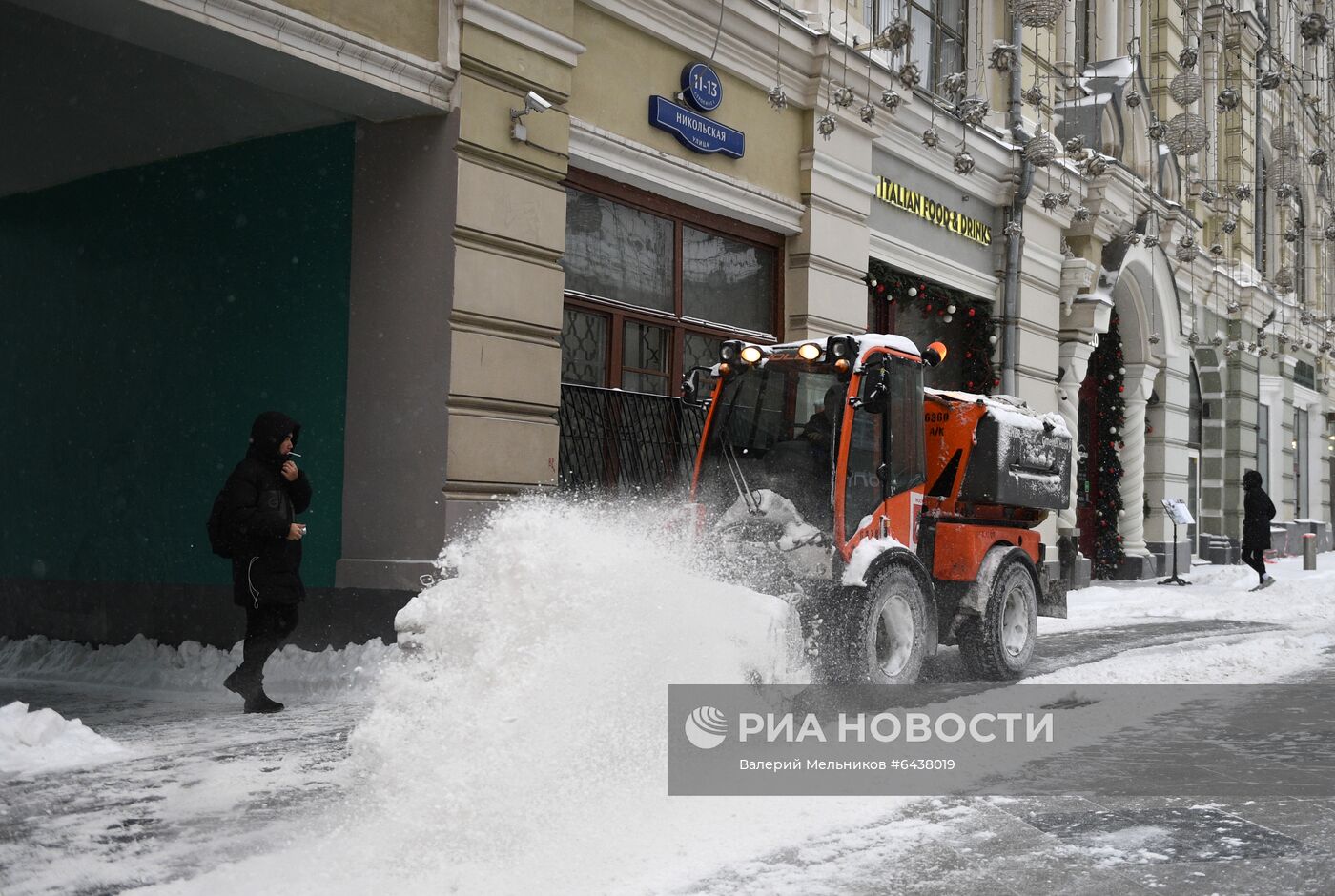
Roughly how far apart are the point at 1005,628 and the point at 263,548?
5.40m

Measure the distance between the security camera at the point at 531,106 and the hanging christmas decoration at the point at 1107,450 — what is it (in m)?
14.1

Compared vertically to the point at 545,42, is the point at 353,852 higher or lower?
lower

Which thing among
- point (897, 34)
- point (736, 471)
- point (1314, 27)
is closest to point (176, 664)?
point (736, 471)

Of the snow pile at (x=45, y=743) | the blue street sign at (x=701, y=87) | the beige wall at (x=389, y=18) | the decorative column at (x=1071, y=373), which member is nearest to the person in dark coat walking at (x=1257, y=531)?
the decorative column at (x=1071, y=373)

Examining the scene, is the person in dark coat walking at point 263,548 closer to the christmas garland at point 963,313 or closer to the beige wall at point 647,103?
the beige wall at point 647,103

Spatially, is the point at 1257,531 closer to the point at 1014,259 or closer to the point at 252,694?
the point at 1014,259

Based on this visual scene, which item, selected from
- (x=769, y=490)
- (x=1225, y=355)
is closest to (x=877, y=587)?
(x=769, y=490)

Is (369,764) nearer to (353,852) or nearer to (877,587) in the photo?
(353,852)

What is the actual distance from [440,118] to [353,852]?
6355 millimetres

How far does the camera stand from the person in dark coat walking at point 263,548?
7.94 m

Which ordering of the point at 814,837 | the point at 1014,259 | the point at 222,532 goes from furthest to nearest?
the point at 1014,259 → the point at 222,532 → the point at 814,837

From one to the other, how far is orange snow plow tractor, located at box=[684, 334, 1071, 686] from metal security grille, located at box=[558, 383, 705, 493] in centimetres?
182

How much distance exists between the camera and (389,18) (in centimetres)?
918

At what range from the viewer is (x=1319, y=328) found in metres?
33.2
